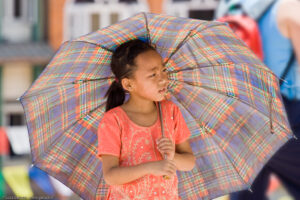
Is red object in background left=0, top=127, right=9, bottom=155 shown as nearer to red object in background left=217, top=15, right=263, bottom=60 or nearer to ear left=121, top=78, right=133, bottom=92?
red object in background left=217, top=15, right=263, bottom=60

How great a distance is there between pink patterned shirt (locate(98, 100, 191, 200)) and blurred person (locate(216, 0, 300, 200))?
157 cm

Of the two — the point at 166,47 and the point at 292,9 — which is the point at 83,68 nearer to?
the point at 166,47

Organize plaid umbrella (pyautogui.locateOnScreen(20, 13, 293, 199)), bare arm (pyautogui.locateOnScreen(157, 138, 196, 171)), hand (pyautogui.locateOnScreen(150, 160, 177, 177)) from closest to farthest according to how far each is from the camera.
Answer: hand (pyautogui.locateOnScreen(150, 160, 177, 177)) → bare arm (pyautogui.locateOnScreen(157, 138, 196, 171)) → plaid umbrella (pyautogui.locateOnScreen(20, 13, 293, 199))

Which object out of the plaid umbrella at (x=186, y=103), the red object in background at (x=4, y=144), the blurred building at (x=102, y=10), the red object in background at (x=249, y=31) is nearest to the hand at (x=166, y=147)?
the plaid umbrella at (x=186, y=103)

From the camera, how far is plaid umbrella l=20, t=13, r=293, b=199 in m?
2.45

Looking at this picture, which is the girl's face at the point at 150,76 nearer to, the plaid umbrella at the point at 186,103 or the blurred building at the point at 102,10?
the plaid umbrella at the point at 186,103

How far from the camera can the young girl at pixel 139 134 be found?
86.1 inches

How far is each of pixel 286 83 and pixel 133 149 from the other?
1662 millimetres

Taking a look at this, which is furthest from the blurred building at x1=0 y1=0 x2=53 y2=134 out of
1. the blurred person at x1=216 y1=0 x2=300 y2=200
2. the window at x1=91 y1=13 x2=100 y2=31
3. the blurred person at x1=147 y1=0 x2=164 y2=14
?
the blurred person at x1=216 y1=0 x2=300 y2=200

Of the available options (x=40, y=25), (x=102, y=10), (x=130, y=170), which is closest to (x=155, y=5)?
(x=102, y=10)

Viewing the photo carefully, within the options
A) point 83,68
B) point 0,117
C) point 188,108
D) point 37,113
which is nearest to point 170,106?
point 188,108

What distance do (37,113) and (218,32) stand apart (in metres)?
0.84

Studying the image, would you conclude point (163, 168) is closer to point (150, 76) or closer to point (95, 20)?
point (150, 76)

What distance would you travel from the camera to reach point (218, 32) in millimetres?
2449
